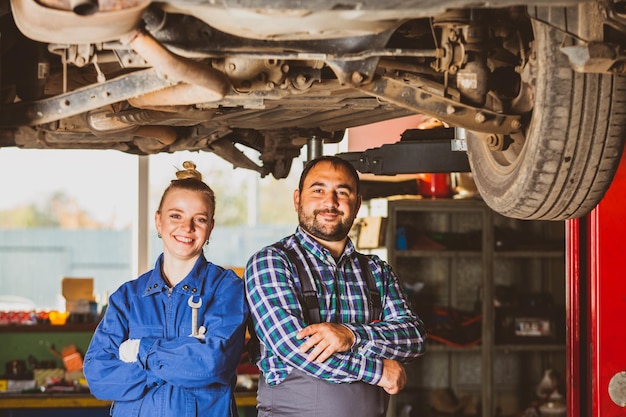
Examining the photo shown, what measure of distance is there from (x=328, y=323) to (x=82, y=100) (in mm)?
896

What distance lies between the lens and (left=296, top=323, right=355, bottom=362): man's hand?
2.51m

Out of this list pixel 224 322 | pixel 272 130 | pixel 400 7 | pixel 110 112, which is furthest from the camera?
pixel 272 130

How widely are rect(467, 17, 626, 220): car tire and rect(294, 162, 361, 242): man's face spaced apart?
535 millimetres

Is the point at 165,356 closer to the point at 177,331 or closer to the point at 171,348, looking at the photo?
the point at 171,348

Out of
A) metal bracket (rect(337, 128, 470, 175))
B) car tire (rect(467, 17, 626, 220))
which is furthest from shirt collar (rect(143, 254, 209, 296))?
metal bracket (rect(337, 128, 470, 175))

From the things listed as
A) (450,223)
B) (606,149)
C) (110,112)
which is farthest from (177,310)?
(450,223)

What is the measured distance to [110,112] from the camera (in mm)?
2984

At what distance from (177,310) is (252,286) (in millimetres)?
227

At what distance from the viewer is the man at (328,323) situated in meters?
2.54

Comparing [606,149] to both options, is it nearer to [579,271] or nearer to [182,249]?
[579,271]

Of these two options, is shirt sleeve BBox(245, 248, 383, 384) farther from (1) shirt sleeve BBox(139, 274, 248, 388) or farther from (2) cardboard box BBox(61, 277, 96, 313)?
(2) cardboard box BBox(61, 277, 96, 313)

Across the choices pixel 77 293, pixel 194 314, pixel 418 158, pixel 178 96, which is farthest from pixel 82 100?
pixel 77 293

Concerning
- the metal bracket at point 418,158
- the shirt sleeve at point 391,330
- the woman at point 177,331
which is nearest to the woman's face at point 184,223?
the woman at point 177,331

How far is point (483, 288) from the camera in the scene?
573 centimetres
